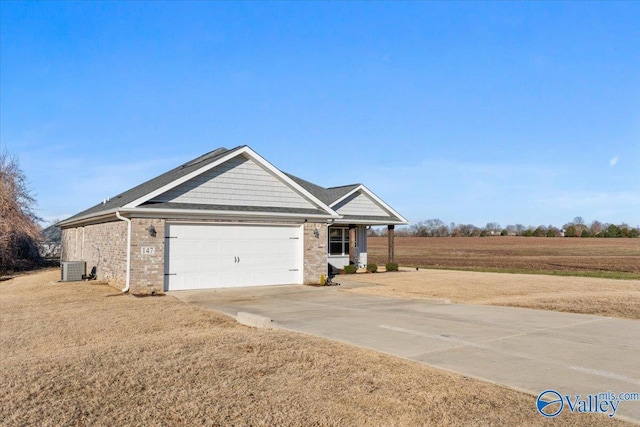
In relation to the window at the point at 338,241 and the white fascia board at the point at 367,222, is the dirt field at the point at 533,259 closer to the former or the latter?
the white fascia board at the point at 367,222

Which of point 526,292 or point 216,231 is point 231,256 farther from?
point 526,292

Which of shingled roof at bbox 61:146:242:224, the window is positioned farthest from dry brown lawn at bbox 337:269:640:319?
shingled roof at bbox 61:146:242:224

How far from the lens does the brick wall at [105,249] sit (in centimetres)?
1667

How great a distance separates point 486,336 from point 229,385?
5282 millimetres

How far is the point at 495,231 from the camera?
368 feet

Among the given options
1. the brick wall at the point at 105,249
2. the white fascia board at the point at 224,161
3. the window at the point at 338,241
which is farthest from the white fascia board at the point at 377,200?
the brick wall at the point at 105,249

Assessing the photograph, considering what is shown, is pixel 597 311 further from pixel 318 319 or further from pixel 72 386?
pixel 72 386

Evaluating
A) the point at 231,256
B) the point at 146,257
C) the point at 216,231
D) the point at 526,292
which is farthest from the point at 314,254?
the point at 526,292

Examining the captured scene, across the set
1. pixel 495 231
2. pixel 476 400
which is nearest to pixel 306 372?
pixel 476 400

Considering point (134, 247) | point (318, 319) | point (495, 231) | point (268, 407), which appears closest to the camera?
point (268, 407)

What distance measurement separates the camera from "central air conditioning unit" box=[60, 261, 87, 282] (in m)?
20.5

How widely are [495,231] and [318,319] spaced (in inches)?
4287

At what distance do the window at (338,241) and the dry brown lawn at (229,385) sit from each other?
16.6 meters

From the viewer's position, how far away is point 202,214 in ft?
54.9
